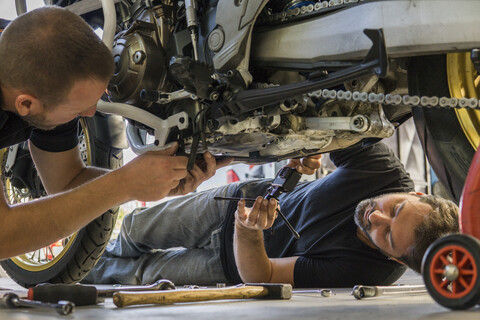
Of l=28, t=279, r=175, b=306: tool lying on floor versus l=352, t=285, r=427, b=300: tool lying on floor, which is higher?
l=28, t=279, r=175, b=306: tool lying on floor

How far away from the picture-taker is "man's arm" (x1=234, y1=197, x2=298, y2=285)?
1.50 meters

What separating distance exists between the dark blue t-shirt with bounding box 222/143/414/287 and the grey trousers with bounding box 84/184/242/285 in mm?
96

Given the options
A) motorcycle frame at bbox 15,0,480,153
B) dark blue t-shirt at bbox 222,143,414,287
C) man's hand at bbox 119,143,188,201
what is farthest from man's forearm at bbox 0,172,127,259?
dark blue t-shirt at bbox 222,143,414,287

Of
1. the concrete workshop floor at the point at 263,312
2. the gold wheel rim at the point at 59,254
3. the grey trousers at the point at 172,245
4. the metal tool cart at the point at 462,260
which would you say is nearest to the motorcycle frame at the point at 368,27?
the metal tool cart at the point at 462,260

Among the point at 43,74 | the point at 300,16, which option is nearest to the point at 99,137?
the point at 43,74

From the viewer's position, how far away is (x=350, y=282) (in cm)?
163

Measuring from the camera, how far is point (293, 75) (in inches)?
44.2

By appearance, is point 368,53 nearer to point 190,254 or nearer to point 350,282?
point 350,282

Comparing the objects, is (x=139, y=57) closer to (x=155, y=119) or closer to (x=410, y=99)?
(x=155, y=119)

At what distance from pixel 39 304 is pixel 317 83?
1.85ft

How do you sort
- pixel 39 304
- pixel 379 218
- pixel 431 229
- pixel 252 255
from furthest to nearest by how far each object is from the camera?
pixel 252 255 < pixel 379 218 < pixel 431 229 < pixel 39 304

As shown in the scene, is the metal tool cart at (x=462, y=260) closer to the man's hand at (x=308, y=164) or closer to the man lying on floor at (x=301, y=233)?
the man lying on floor at (x=301, y=233)

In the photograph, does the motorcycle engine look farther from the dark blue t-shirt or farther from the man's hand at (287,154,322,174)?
the dark blue t-shirt

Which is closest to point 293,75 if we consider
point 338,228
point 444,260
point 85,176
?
point 444,260
